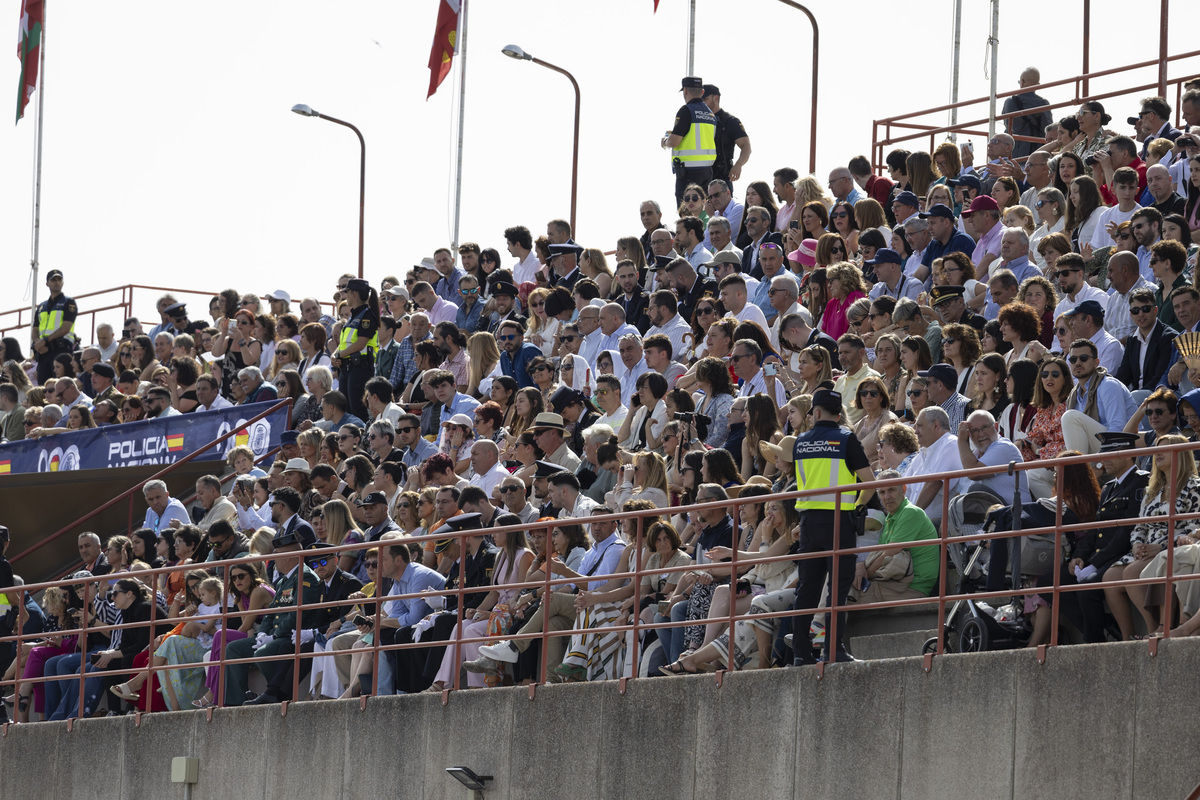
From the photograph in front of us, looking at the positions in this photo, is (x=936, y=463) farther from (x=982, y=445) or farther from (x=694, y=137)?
(x=694, y=137)

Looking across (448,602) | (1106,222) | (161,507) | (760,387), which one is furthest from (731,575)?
(161,507)

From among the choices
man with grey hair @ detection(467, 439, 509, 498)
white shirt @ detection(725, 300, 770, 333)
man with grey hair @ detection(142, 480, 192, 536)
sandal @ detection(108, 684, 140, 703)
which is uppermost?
white shirt @ detection(725, 300, 770, 333)

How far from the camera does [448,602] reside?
44.1ft

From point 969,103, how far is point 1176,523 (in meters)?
14.3

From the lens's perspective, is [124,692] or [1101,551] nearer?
[1101,551]

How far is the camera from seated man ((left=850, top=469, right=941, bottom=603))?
1071 cm

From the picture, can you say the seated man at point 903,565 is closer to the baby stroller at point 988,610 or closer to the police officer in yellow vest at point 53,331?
the baby stroller at point 988,610

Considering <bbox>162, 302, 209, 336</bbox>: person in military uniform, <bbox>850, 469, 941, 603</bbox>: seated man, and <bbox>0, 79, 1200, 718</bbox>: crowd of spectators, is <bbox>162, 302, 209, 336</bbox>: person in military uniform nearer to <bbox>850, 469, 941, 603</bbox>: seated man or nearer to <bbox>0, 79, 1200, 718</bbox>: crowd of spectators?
<bbox>0, 79, 1200, 718</bbox>: crowd of spectators

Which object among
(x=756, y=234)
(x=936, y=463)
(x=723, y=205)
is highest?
(x=723, y=205)

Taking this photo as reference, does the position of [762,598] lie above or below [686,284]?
below

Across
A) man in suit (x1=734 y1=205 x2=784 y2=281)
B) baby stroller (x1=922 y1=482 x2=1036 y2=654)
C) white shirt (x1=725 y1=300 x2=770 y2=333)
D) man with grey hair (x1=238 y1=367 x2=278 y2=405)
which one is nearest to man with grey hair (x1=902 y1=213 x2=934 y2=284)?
white shirt (x1=725 y1=300 x2=770 y2=333)

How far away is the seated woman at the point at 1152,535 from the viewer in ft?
29.9

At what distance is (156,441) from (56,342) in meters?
5.62

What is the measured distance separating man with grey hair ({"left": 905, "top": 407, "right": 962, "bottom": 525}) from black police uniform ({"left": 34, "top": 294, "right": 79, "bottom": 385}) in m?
17.9
